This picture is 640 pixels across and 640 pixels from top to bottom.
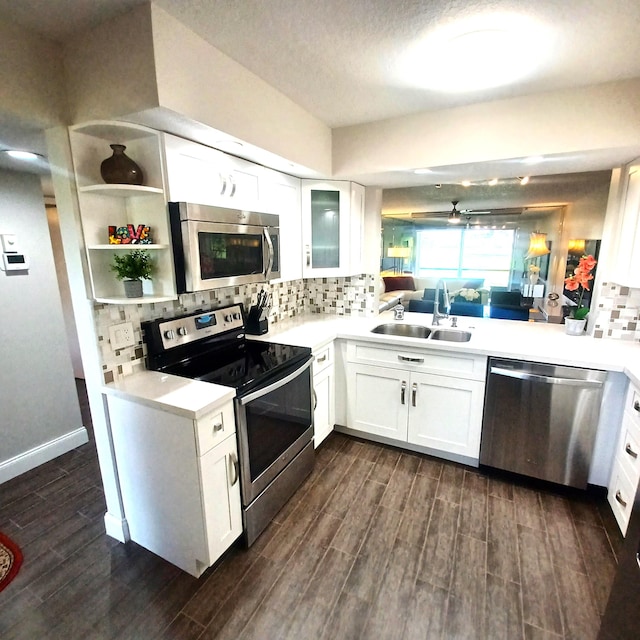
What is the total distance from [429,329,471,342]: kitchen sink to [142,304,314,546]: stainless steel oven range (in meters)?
1.16

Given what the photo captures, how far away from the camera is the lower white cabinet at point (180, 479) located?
1506 millimetres

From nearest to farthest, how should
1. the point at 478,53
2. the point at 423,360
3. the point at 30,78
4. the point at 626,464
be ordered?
the point at 30,78 < the point at 478,53 < the point at 626,464 < the point at 423,360

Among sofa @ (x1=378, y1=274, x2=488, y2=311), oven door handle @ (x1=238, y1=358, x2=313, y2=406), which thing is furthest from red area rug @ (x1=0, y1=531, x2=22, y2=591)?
sofa @ (x1=378, y1=274, x2=488, y2=311)

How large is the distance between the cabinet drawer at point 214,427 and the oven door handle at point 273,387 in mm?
80

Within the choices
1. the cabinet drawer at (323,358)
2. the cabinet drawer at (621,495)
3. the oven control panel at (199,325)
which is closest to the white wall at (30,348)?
the oven control panel at (199,325)

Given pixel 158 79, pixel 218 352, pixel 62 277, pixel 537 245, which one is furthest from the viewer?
pixel 537 245

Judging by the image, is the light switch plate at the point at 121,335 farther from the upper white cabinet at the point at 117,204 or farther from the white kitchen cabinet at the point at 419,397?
the white kitchen cabinet at the point at 419,397

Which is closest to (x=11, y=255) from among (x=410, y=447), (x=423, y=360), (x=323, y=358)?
(x=323, y=358)

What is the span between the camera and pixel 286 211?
2.47m

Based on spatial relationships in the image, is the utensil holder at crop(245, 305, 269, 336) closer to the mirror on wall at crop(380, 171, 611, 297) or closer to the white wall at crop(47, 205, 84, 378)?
the mirror on wall at crop(380, 171, 611, 297)

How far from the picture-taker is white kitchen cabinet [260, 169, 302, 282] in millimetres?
2255

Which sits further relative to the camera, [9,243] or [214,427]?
[9,243]

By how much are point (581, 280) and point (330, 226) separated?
72.1 inches

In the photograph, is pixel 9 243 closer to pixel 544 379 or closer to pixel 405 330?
pixel 405 330
